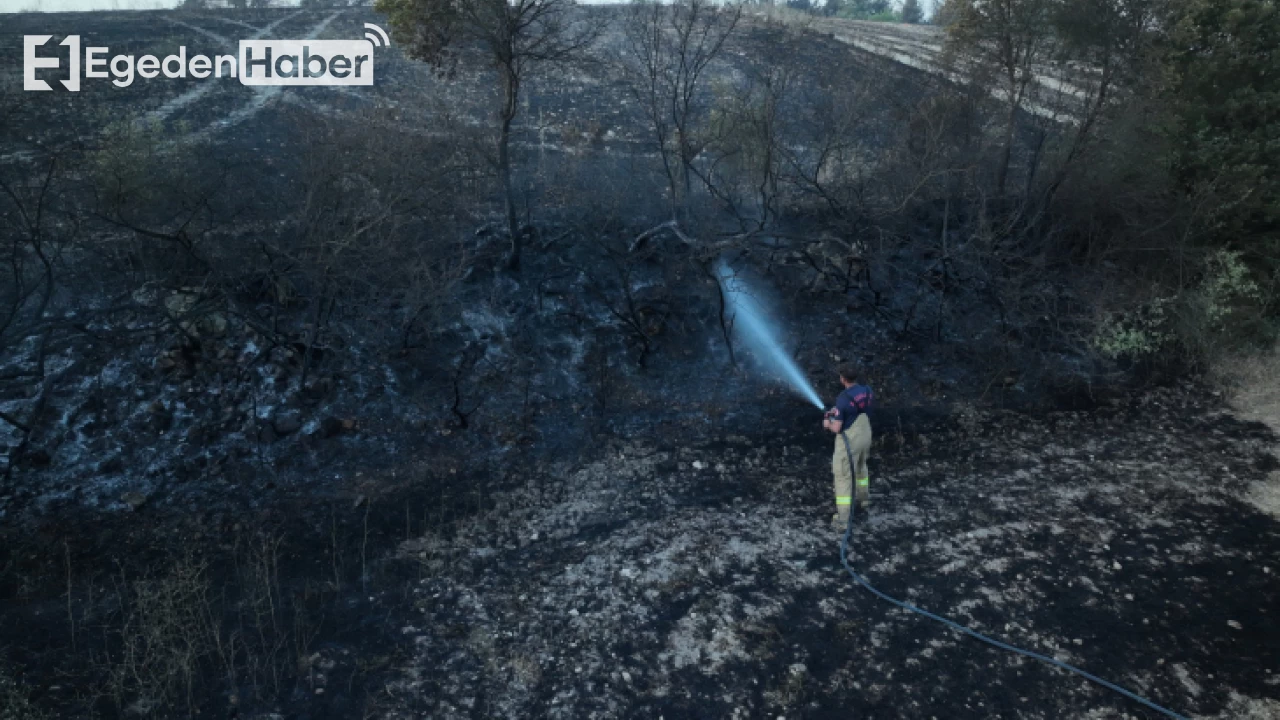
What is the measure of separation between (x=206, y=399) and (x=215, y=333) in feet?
3.97

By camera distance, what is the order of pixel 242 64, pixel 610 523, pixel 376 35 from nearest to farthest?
pixel 610 523 < pixel 242 64 < pixel 376 35

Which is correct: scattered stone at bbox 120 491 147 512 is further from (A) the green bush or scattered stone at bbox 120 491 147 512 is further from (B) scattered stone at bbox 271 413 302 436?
(A) the green bush

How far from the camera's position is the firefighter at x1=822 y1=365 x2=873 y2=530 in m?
7.09

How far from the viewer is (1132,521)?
7461 millimetres

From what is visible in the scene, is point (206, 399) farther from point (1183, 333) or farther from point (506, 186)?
point (1183, 333)

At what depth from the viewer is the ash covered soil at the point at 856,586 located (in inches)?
213

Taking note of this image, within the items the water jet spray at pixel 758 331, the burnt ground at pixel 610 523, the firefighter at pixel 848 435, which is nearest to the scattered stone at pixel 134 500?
the burnt ground at pixel 610 523

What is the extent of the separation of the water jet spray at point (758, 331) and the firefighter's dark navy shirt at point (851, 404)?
2.93 meters

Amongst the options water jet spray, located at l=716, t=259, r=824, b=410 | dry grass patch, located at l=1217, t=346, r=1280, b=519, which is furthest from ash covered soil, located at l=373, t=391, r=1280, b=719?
water jet spray, located at l=716, t=259, r=824, b=410

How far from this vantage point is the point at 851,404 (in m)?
7.09

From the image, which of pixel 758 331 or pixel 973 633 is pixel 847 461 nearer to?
pixel 973 633

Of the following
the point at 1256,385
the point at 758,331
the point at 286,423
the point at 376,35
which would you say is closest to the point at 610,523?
the point at 286,423

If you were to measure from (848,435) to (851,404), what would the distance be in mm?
330

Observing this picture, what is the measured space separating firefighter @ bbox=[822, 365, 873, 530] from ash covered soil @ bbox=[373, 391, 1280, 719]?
398 millimetres
